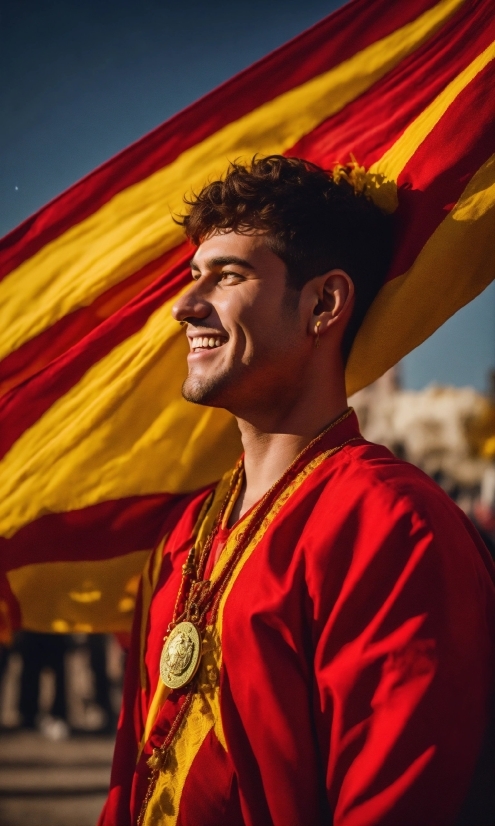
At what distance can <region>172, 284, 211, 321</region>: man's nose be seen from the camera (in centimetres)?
193

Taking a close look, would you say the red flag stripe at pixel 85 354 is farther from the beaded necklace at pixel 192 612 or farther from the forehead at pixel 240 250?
the beaded necklace at pixel 192 612

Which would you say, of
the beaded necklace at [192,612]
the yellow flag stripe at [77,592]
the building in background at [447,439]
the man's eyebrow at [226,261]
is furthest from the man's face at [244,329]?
the building in background at [447,439]

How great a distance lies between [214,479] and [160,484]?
0.15m

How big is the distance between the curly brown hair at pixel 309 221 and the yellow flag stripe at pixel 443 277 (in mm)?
96

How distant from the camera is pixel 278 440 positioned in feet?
6.42

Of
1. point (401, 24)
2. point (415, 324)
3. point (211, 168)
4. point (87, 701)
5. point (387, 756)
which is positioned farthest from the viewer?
point (87, 701)

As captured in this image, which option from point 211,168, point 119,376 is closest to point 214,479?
point 119,376

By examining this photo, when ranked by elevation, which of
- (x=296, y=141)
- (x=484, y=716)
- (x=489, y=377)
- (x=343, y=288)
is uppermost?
(x=296, y=141)

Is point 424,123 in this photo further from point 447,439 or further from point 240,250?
point 447,439

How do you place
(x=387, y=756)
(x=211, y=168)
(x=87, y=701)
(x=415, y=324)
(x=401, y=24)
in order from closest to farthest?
(x=387, y=756) → (x=415, y=324) → (x=401, y=24) → (x=211, y=168) → (x=87, y=701)

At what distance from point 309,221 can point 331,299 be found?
20cm

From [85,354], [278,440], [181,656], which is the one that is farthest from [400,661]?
[85,354]

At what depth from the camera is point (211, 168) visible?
238cm

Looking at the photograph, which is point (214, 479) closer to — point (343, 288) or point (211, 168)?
point (343, 288)
